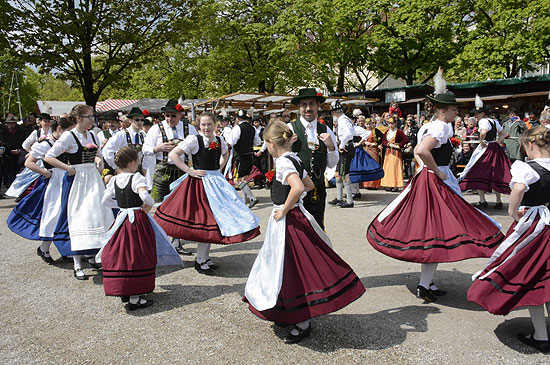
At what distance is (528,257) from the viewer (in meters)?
3.31

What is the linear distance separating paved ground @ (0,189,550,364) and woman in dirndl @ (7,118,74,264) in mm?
520

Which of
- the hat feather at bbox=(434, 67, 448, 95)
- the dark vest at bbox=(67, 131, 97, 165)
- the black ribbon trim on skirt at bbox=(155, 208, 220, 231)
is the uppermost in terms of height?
the hat feather at bbox=(434, 67, 448, 95)

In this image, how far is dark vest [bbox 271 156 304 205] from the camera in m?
3.55

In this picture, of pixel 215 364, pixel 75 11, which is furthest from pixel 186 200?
pixel 75 11

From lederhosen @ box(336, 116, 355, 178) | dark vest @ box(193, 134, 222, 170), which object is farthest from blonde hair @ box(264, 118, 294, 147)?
lederhosen @ box(336, 116, 355, 178)

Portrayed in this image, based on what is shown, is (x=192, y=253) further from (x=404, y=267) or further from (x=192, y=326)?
(x=404, y=267)

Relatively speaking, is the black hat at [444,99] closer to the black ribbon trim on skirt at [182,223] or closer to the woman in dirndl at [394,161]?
the black ribbon trim on skirt at [182,223]

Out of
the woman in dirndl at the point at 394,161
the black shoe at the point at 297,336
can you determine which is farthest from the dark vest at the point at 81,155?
the woman in dirndl at the point at 394,161

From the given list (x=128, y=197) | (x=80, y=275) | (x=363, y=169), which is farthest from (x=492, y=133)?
(x=80, y=275)

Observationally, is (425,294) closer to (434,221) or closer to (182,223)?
(434,221)

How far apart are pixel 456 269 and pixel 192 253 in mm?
3483

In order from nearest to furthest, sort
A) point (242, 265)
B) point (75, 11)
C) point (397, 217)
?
point (397, 217) → point (242, 265) → point (75, 11)

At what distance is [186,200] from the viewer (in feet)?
17.2

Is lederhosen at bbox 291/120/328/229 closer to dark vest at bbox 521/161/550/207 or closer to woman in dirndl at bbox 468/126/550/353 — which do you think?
woman in dirndl at bbox 468/126/550/353
